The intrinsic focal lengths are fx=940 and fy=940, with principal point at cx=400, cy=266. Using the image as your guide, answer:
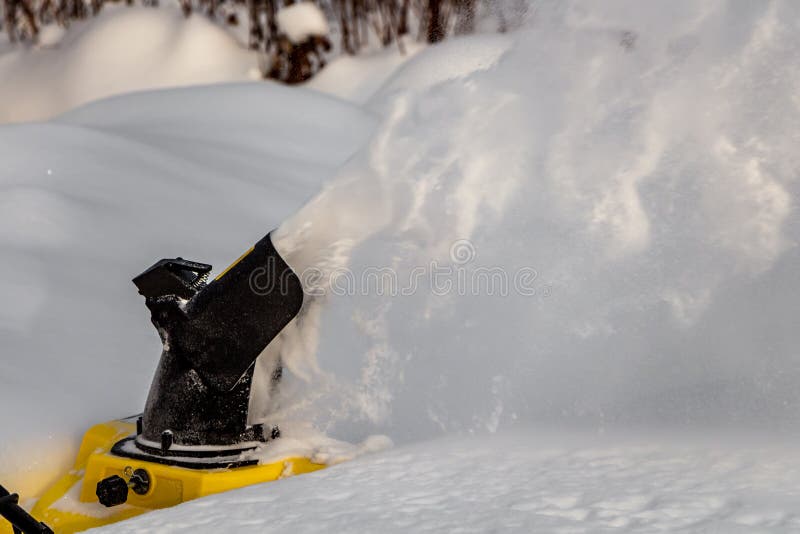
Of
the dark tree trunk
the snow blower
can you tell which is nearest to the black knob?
the snow blower

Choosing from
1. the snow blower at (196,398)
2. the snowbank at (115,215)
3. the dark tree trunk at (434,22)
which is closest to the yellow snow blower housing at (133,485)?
the snow blower at (196,398)

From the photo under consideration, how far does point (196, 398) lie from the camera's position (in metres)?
1.38

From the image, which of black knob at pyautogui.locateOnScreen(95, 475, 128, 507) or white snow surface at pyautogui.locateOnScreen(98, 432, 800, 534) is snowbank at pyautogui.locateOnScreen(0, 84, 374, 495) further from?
white snow surface at pyautogui.locateOnScreen(98, 432, 800, 534)

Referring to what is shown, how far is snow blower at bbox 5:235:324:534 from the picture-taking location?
1.34 meters

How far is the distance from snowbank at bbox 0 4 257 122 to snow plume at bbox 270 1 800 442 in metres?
3.30

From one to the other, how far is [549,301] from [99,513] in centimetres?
72

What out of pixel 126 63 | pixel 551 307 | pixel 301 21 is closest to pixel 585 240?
pixel 551 307

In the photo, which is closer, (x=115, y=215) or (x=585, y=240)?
(x=585, y=240)

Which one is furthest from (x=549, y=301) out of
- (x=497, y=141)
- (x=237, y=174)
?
(x=237, y=174)

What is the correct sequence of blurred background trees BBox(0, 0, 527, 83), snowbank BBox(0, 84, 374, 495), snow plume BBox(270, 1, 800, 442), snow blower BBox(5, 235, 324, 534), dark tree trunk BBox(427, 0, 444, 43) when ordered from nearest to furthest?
snow plume BBox(270, 1, 800, 442) → snow blower BBox(5, 235, 324, 534) → snowbank BBox(0, 84, 374, 495) → blurred background trees BBox(0, 0, 527, 83) → dark tree trunk BBox(427, 0, 444, 43)

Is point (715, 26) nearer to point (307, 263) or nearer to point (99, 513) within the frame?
point (307, 263)

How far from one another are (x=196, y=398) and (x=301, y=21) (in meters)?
3.35

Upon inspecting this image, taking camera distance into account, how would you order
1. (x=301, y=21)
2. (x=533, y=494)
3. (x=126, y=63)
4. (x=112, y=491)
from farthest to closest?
(x=126, y=63)
(x=301, y=21)
(x=112, y=491)
(x=533, y=494)

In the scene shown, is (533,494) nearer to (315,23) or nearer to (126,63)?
(315,23)
